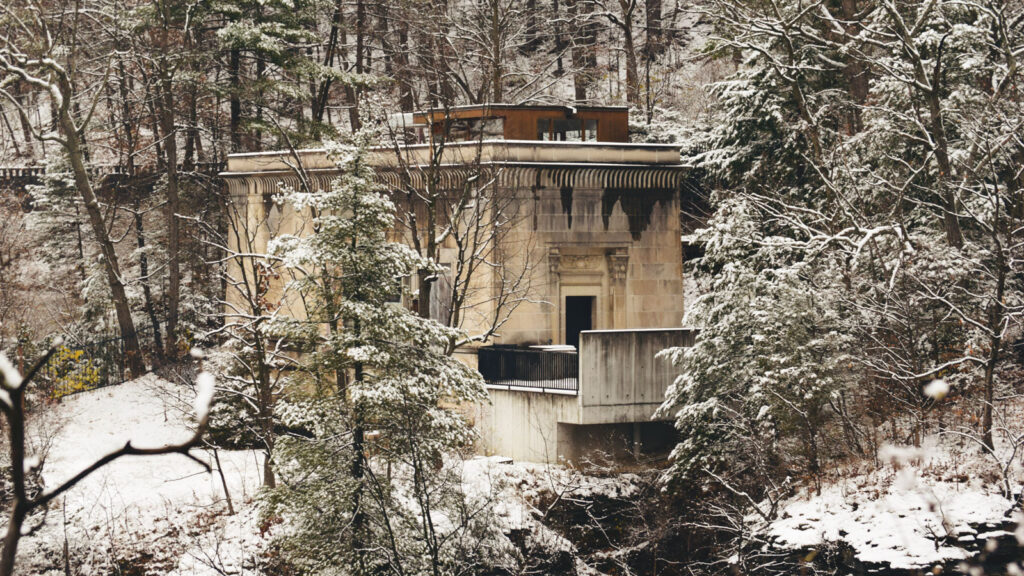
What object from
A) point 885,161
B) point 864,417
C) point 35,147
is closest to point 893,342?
point 864,417

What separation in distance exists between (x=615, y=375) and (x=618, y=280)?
15.4 feet

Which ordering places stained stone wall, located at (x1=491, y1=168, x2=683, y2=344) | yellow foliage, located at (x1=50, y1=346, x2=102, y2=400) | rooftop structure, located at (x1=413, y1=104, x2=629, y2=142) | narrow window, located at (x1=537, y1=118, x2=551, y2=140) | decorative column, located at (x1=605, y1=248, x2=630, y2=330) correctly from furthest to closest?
narrow window, located at (x1=537, y1=118, x2=551, y2=140)
rooftop structure, located at (x1=413, y1=104, x2=629, y2=142)
decorative column, located at (x1=605, y1=248, x2=630, y2=330)
yellow foliage, located at (x1=50, y1=346, x2=102, y2=400)
stained stone wall, located at (x1=491, y1=168, x2=683, y2=344)

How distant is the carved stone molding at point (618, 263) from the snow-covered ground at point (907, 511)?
10.3 meters

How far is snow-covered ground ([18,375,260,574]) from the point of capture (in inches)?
722

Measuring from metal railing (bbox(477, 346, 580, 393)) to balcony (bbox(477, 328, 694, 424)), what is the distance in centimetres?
3

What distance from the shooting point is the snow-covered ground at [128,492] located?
60.2 ft

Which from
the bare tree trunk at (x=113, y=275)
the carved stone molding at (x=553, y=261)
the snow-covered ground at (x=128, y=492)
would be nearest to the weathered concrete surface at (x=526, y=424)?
the carved stone molding at (x=553, y=261)

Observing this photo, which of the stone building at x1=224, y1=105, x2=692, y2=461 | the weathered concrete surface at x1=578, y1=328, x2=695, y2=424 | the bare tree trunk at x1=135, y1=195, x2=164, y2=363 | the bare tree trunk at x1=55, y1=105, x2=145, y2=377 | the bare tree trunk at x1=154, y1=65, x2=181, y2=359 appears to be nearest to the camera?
the weathered concrete surface at x1=578, y1=328, x2=695, y2=424

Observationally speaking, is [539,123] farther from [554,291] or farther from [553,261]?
[554,291]

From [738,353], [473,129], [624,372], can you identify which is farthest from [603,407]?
[473,129]

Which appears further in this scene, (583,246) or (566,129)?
(566,129)

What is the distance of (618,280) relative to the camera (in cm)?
2542

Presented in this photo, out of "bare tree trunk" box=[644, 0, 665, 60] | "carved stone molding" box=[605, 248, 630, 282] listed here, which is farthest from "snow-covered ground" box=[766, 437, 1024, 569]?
"bare tree trunk" box=[644, 0, 665, 60]

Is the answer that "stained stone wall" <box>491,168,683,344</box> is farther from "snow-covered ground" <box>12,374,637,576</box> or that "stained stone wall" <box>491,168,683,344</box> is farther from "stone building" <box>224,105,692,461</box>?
"snow-covered ground" <box>12,374,637,576</box>
